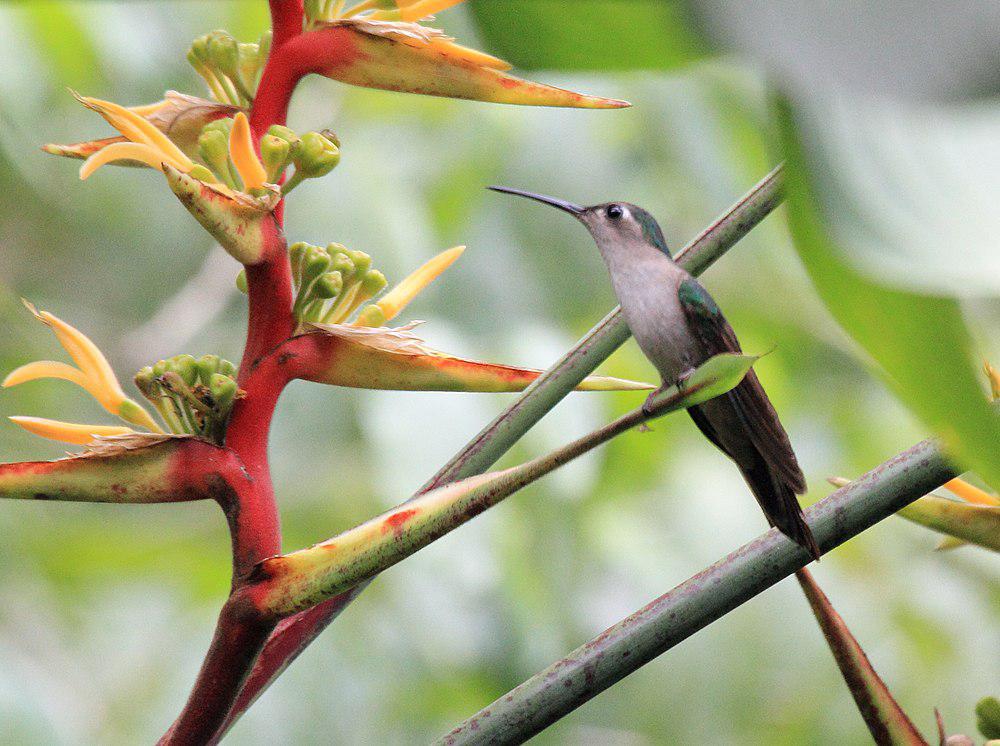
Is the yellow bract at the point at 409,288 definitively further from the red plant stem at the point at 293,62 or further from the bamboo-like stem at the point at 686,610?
the bamboo-like stem at the point at 686,610

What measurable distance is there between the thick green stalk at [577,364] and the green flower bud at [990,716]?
0.29 m

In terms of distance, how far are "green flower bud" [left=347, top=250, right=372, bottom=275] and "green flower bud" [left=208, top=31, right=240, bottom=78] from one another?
12cm

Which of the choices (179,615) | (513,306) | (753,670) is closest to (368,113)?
(513,306)

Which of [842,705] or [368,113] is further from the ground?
[368,113]

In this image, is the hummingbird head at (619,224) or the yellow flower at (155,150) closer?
the yellow flower at (155,150)

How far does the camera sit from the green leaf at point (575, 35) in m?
0.46

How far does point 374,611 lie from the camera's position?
1.77 meters

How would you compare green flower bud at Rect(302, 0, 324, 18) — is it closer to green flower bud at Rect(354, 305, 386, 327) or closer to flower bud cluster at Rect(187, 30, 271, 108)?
flower bud cluster at Rect(187, 30, 271, 108)

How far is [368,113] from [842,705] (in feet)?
4.47

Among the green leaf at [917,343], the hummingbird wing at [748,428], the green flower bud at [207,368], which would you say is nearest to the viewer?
the green leaf at [917,343]

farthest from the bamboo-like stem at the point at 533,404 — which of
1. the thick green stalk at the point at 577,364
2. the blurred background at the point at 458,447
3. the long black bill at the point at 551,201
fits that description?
the blurred background at the point at 458,447

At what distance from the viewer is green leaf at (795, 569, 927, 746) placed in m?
0.50

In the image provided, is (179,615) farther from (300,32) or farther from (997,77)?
(997,77)

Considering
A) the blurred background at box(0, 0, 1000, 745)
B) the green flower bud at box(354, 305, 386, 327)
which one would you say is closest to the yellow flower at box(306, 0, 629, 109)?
the green flower bud at box(354, 305, 386, 327)
